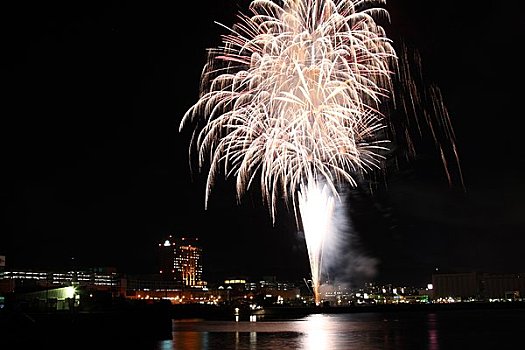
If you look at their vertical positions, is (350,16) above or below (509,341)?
above

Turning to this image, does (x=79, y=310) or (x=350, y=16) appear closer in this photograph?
(x=350, y=16)

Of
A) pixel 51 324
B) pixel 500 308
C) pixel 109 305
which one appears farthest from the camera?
pixel 500 308

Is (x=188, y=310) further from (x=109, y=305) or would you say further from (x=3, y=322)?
(x=3, y=322)

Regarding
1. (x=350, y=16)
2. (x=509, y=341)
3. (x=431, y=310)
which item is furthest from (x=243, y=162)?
(x=431, y=310)

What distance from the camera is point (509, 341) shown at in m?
42.5

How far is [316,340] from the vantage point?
42.9 m

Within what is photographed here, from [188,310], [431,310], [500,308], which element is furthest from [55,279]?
[500,308]

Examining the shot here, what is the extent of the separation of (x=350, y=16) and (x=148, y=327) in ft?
81.4

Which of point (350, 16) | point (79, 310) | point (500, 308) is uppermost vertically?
point (350, 16)

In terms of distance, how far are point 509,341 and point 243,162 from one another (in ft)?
72.9

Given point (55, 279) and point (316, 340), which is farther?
point (55, 279)

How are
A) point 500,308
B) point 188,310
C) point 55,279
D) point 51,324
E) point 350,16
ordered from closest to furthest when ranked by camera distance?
point 350,16 < point 51,324 < point 188,310 < point 55,279 < point 500,308

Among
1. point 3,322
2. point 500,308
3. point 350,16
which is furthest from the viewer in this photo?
point 500,308

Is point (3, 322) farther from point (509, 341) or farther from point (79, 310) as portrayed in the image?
point (509, 341)
